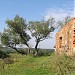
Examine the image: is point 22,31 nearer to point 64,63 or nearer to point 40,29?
point 40,29

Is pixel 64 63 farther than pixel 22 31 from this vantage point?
No

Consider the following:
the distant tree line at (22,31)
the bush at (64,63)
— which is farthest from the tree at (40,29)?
the bush at (64,63)

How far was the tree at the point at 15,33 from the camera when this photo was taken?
4494 cm

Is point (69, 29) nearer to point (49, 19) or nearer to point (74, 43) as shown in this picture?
point (74, 43)

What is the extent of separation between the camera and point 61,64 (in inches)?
464

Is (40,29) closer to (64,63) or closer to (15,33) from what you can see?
(15,33)

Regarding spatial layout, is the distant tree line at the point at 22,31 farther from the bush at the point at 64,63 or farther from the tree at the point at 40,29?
the bush at the point at 64,63

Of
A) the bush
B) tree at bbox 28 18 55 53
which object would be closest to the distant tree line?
tree at bbox 28 18 55 53

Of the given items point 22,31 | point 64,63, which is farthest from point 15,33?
point 64,63

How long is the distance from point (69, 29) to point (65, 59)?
1025cm

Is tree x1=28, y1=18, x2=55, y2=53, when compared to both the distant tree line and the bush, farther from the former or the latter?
the bush

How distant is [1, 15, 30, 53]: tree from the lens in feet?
147

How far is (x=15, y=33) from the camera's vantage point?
1781 inches

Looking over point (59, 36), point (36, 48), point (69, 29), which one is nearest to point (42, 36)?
point (36, 48)
